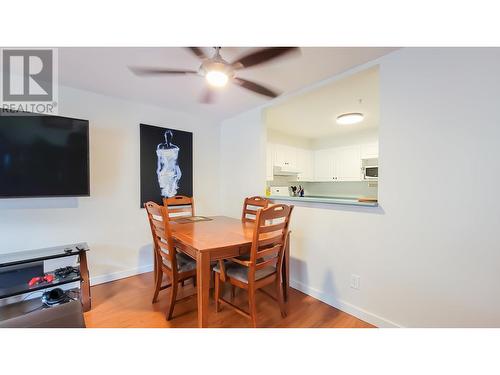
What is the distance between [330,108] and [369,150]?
1659mm

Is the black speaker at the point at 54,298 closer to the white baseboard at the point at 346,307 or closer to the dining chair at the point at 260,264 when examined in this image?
the dining chair at the point at 260,264

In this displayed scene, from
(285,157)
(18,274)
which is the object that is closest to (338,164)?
(285,157)

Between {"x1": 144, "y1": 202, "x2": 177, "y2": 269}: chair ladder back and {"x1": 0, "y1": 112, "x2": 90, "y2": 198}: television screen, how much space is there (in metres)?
1.03

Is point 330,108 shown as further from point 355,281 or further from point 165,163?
point 165,163

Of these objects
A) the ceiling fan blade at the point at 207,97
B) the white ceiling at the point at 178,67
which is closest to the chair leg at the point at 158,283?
the white ceiling at the point at 178,67

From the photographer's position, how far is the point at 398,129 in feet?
5.08

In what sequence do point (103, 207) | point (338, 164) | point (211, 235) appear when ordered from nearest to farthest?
1. point (211, 235)
2. point (103, 207)
3. point (338, 164)

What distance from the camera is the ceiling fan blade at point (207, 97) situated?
2.39 m

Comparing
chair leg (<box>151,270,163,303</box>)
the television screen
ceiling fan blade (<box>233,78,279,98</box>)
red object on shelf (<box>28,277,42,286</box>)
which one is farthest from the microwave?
red object on shelf (<box>28,277,42,286</box>)

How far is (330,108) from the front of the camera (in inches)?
113

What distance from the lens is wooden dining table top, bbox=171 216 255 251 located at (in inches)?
57.7

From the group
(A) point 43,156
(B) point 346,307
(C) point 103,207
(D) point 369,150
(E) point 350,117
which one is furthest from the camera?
(D) point 369,150
